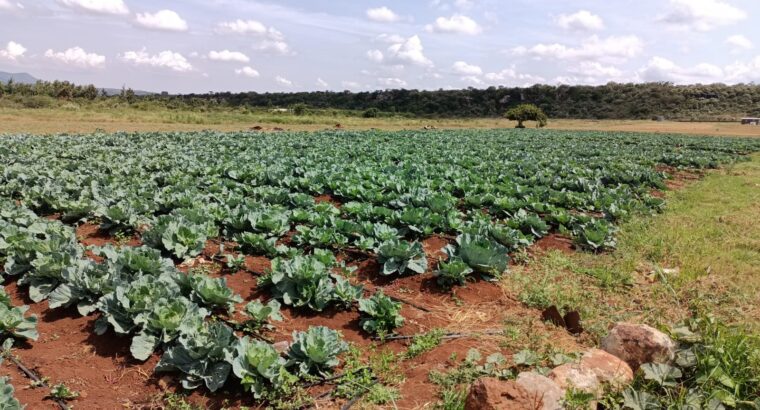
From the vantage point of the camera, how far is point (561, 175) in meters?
15.3

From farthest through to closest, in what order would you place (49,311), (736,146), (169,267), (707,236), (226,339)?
(736,146), (707,236), (169,267), (49,311), (226,339)

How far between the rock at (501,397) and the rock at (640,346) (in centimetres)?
129

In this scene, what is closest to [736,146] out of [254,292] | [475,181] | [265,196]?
[475,181]

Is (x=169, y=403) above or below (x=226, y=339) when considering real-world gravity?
below

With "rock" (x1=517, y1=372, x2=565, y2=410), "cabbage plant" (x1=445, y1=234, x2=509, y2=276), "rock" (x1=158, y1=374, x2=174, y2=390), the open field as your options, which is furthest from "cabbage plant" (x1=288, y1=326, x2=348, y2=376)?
the open field

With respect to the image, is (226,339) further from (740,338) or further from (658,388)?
(740,338)

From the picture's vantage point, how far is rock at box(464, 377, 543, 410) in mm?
3025

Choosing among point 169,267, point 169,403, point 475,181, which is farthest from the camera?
point 475,181

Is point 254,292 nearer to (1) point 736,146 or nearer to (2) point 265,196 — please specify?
(2) point 265,196

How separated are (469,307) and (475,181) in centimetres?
738

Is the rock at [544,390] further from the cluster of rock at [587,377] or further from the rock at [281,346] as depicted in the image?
the rock at [281,346]

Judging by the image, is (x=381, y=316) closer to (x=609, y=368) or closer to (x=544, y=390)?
(x=544, y=390)

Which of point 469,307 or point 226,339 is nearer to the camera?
point 226,339

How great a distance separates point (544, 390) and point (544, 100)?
337 feet
